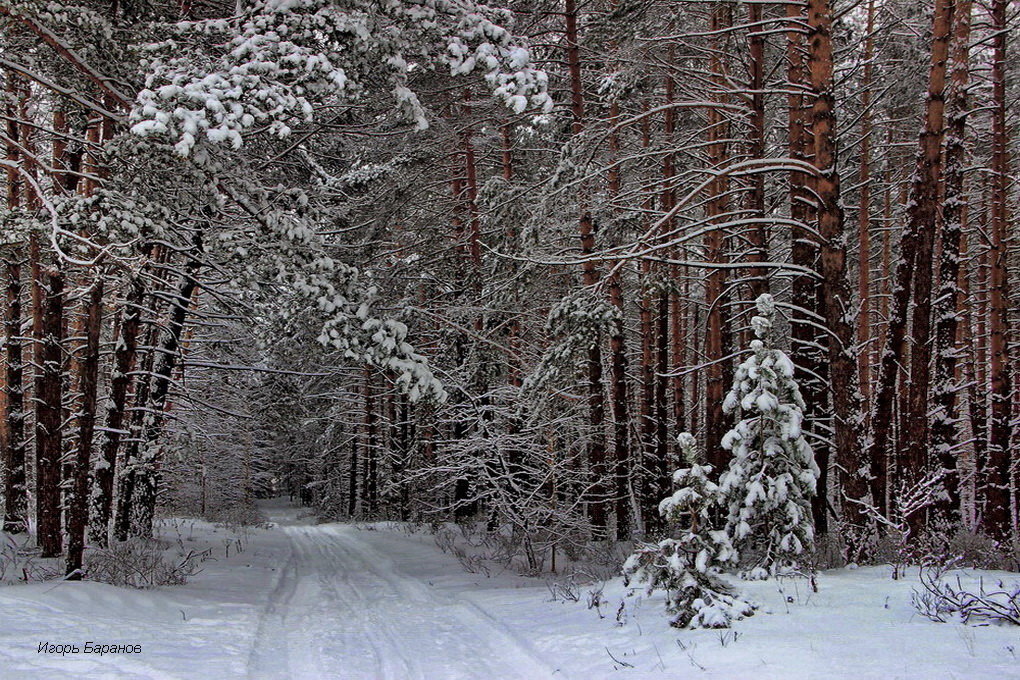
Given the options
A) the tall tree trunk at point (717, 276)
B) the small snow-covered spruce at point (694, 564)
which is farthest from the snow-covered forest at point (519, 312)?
the tall tree trunk at point (717, 276)

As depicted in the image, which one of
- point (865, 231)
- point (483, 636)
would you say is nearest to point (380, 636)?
point (483, 636)

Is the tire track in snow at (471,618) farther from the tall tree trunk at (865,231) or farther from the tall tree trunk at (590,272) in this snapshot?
the tall tree trunk at (865,231)

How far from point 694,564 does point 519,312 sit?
707 cm

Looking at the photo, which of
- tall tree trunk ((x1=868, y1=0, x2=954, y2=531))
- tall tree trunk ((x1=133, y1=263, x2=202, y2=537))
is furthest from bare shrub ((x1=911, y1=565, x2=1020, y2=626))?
tall tree trunk ((x1=133, y1=263, x2=202, y2=537))

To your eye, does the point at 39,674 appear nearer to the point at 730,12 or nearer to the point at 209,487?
the point at 730,12

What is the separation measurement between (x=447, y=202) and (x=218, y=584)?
10500 millimetres

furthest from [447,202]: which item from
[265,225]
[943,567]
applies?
[943,567]

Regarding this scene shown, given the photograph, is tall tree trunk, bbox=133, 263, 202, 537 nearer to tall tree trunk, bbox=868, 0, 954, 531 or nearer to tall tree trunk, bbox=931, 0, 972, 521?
tall tree trunk, bbox=868, 0, 954, 531

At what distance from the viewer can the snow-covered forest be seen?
604 centimetres

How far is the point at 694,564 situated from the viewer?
239 inches

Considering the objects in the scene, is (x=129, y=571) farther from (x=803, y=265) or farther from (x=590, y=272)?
(x=803, y=265)

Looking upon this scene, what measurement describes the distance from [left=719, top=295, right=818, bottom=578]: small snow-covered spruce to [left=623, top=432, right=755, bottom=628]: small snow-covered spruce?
0.46 metres

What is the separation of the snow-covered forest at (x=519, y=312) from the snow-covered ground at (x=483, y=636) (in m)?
0.05

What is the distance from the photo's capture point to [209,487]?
37844 mm
